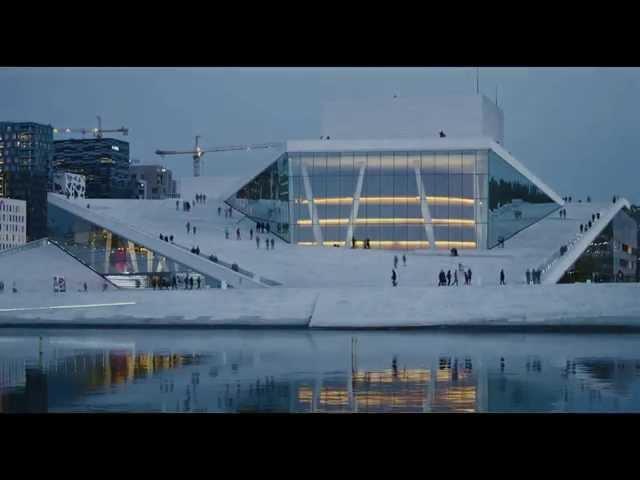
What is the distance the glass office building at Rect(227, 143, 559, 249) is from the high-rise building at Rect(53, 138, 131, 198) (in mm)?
55452

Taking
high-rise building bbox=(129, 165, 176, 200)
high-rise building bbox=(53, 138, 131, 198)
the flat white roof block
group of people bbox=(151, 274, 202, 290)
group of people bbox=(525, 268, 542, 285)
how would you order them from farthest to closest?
high-rise building bbox=(129, 165, 176, 200)
high-rise building bbox=(53, 138, 131, 198)
the flat white roof block
group of people bbox=(151, 274, 202, 290)
group of people bbox=(525, 268, 542, 285)

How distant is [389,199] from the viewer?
3747 cm

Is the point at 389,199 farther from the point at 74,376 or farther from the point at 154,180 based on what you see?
the point at 154,180

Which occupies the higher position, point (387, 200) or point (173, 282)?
point (387, 200)

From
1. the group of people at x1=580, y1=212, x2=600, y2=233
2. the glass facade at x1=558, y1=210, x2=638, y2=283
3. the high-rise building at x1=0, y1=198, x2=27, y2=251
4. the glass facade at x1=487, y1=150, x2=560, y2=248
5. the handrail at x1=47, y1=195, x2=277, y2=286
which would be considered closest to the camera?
the handrail at x1=47, y1=195, x2=277, y2=286

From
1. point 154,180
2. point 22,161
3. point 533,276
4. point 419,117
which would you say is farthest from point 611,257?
point 154,180

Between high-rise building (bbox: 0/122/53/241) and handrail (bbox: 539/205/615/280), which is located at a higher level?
high-rise building (bbox: 0/122/53/241)

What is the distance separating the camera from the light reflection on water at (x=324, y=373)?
437 inches

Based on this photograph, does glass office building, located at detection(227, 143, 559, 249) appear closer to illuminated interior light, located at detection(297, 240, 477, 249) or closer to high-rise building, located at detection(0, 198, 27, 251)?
illuminated interior light, located at detection(297, 240, 477, 249)

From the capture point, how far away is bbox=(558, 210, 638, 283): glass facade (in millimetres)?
32219

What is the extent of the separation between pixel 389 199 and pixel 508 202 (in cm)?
470

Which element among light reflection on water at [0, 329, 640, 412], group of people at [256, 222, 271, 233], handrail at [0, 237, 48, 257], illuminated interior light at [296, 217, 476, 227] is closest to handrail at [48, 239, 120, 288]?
handrail at [0, 237, 48, 257]
